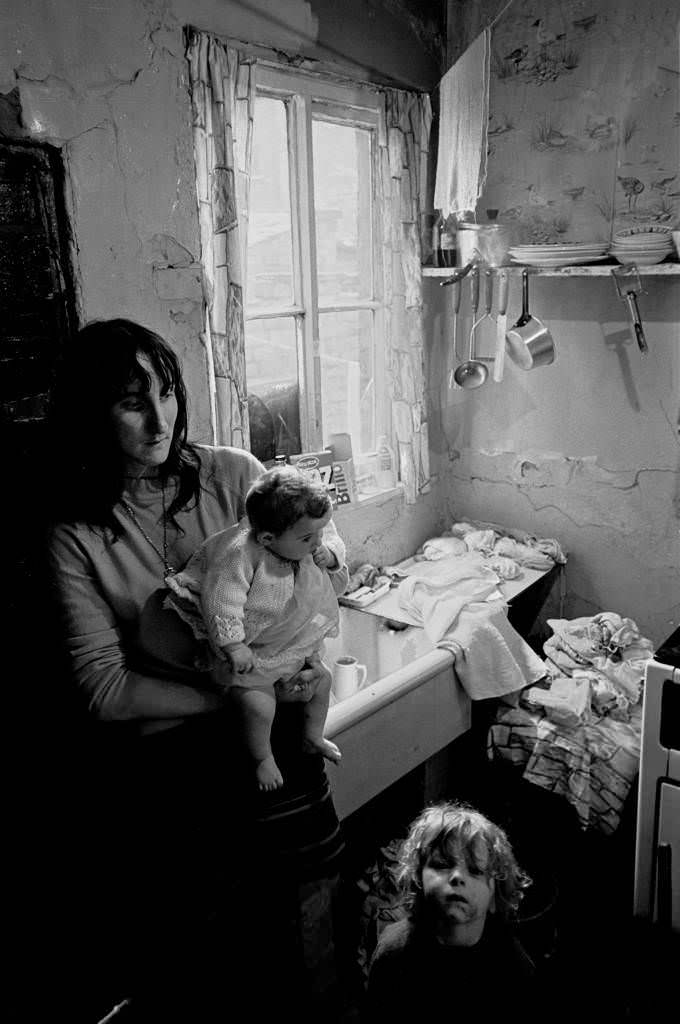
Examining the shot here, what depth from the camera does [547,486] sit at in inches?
138

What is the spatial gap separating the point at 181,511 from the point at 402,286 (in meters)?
1.85

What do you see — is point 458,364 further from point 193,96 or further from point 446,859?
point 446,859

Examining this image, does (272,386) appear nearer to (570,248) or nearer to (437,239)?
(437,239)

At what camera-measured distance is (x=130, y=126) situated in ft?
7.18

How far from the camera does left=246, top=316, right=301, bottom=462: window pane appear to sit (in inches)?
116

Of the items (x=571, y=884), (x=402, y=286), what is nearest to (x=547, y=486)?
(x=402, y=286)

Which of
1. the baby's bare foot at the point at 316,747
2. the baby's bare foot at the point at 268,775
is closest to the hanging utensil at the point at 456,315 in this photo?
the baby's bare foot at the point at 316,747

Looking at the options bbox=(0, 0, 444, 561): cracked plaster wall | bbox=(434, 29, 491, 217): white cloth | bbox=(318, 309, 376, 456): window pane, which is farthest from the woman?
bbox=(318, 309, 376, 456): window pane

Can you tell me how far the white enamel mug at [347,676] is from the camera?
256 centimetres

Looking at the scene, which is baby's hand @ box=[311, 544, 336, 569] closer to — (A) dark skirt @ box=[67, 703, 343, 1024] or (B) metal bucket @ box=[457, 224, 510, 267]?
(A) dark skirt @ box=[67, 703, 343, 1024]

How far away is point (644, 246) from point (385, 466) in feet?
4.42

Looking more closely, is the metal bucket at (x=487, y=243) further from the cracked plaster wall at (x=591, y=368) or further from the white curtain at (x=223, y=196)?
the white curtain at (x=223, y=196)

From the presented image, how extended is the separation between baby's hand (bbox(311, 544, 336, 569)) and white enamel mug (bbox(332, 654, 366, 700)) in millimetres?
868

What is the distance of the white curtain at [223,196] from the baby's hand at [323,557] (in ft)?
3.15
